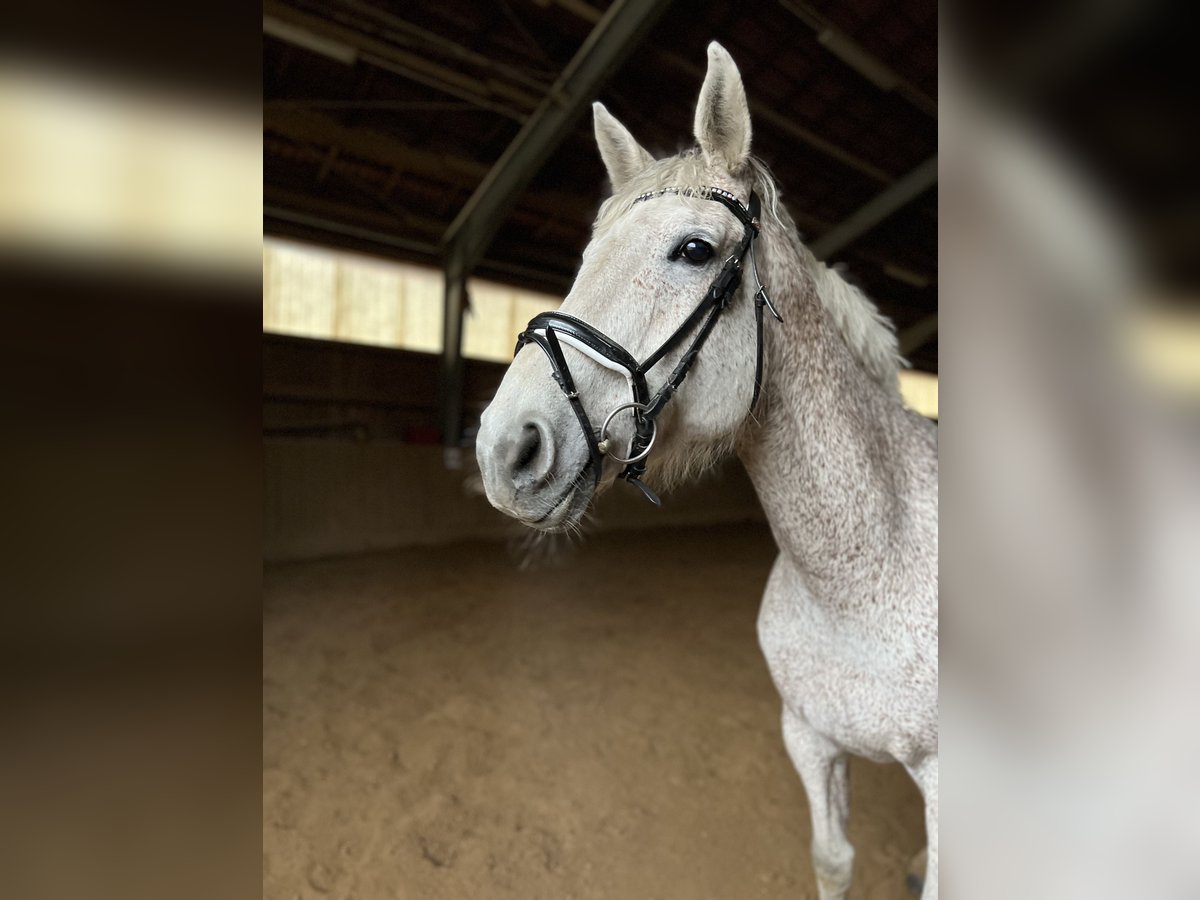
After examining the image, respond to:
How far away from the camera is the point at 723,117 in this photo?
3.29 feet

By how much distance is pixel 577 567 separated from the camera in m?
5.55

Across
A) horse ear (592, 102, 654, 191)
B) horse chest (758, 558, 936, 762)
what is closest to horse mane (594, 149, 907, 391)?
horse ear (592, 102, 654, 191)

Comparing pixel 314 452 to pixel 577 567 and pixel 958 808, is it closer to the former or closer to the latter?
pixel 577 567

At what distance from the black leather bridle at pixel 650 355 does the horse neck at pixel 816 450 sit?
73mm

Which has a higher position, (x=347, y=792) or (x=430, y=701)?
(x=430, y=701)

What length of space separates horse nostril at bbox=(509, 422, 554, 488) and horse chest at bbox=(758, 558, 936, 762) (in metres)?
0.66

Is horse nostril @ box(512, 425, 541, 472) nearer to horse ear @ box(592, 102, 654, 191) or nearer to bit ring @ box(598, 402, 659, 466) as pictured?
bit ring @ box(598, 402, 659, 466)

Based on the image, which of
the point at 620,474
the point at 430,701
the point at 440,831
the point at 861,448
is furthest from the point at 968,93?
the point at 430,701

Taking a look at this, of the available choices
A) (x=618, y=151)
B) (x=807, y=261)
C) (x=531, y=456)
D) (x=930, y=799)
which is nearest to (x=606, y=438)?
(x=531, y=456)

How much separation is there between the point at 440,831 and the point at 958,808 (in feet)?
6.90

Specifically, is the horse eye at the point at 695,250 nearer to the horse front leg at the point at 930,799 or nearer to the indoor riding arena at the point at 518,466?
the indoor riding arena at the point at 518,466

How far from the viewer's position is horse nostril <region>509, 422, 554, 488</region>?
2.78ft

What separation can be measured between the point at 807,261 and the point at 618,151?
0.46 meters

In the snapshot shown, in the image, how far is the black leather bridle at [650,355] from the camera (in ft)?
2.91
